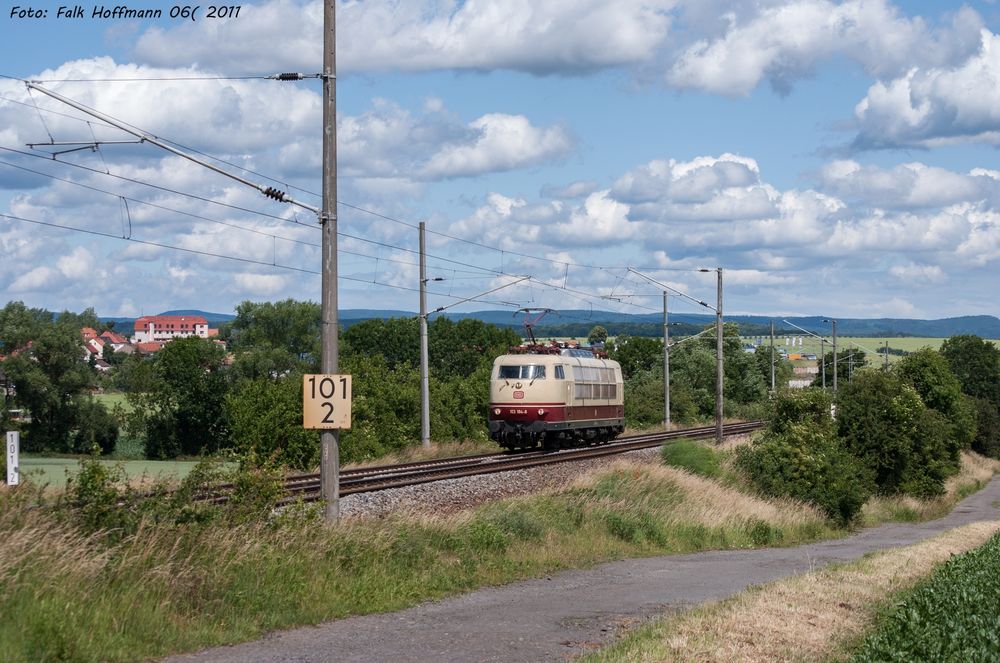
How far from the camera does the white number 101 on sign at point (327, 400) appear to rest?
17.6m

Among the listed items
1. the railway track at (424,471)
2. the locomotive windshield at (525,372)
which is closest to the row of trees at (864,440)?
the railway track at (424,471)

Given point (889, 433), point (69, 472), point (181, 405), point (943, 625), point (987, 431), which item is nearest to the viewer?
point (943, 625)

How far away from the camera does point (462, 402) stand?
57688 millimetres

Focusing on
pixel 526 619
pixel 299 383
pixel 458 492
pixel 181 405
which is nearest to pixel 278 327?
pixel 181 405

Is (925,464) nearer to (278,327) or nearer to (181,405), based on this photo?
(181,405)

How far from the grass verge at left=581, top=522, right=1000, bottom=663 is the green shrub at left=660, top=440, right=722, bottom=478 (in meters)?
22.2

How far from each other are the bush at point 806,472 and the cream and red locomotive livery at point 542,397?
641 cm

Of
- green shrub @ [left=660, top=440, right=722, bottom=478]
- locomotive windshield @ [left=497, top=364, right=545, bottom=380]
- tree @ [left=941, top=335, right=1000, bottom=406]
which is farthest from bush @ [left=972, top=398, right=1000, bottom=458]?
locomotive windshield @ [left=497, top=364, right=545, bottom=380]

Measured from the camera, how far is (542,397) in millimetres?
43531

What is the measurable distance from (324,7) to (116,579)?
9288 mm

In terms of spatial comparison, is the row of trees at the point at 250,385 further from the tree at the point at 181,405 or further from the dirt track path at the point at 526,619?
the dirt track path at the point at 526,619

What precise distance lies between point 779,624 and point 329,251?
A: 325 inches

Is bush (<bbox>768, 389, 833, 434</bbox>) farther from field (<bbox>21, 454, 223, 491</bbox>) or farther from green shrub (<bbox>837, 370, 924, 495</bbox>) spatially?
field (<bbox>21, 454, 223, 491</bbox>)

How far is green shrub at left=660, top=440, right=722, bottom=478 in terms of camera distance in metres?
42.2
